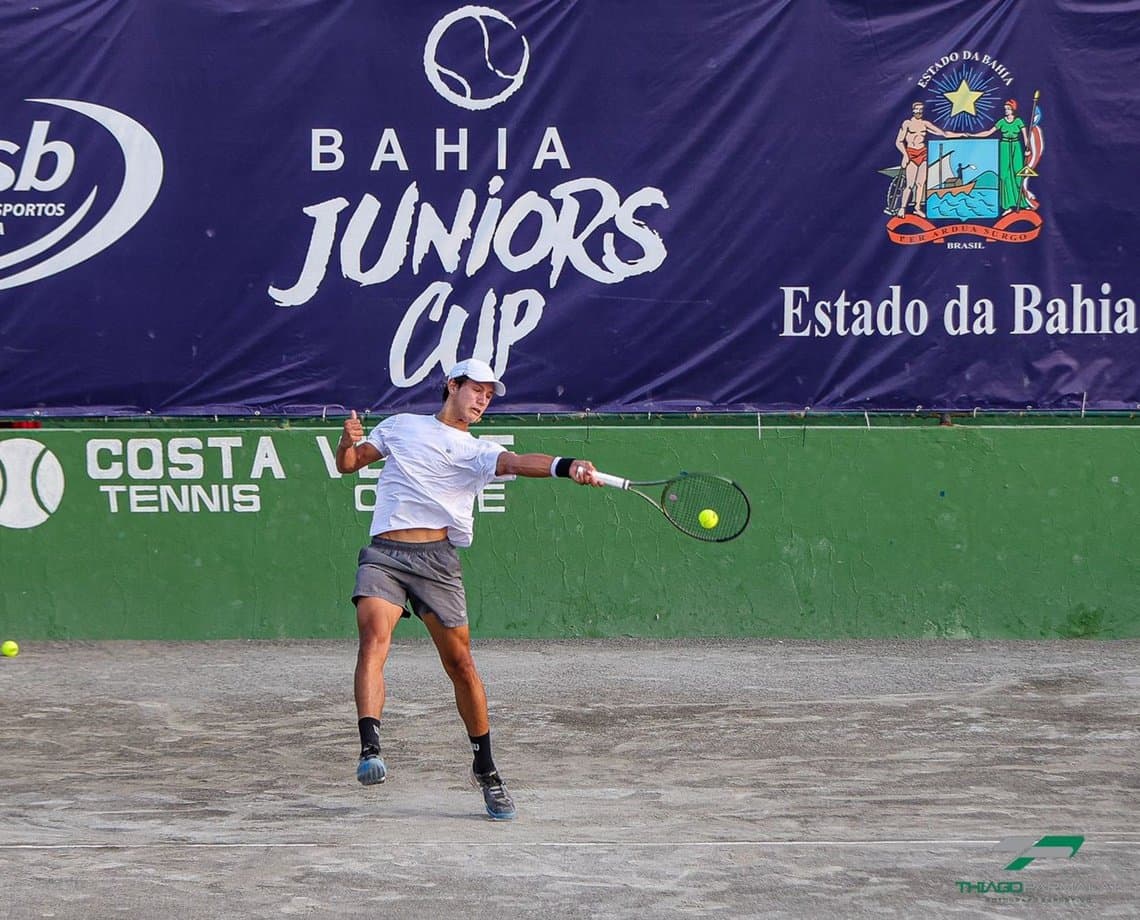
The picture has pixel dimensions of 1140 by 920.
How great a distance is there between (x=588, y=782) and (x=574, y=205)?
426 cm

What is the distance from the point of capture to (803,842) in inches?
220

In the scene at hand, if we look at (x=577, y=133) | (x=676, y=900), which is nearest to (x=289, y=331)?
(x=577, y=133)

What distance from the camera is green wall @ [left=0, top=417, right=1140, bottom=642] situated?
975cm

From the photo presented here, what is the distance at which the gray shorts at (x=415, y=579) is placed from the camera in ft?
20.7

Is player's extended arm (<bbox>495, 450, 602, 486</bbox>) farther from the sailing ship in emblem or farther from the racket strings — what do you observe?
the sailing ship in emblem

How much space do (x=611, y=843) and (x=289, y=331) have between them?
502cm

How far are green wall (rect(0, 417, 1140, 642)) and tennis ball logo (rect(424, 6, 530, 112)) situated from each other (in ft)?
6.63

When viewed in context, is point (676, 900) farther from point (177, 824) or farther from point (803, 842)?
point (177, 824)

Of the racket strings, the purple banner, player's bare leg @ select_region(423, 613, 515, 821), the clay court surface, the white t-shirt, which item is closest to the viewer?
the clay court surface

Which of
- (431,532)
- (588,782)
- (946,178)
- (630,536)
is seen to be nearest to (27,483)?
(630,536)

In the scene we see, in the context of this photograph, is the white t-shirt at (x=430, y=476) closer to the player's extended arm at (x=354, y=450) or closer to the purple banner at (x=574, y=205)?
the player's extended arm at (x=354, y=450)

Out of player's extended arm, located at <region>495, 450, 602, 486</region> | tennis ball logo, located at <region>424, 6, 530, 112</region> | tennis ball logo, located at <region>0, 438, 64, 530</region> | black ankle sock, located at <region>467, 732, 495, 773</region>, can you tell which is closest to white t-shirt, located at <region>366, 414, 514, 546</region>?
player's extended arm, located at <region>495, 450, 602, 486</region>

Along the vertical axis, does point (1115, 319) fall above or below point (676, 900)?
above

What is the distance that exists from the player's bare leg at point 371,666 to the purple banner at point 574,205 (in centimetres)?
363
